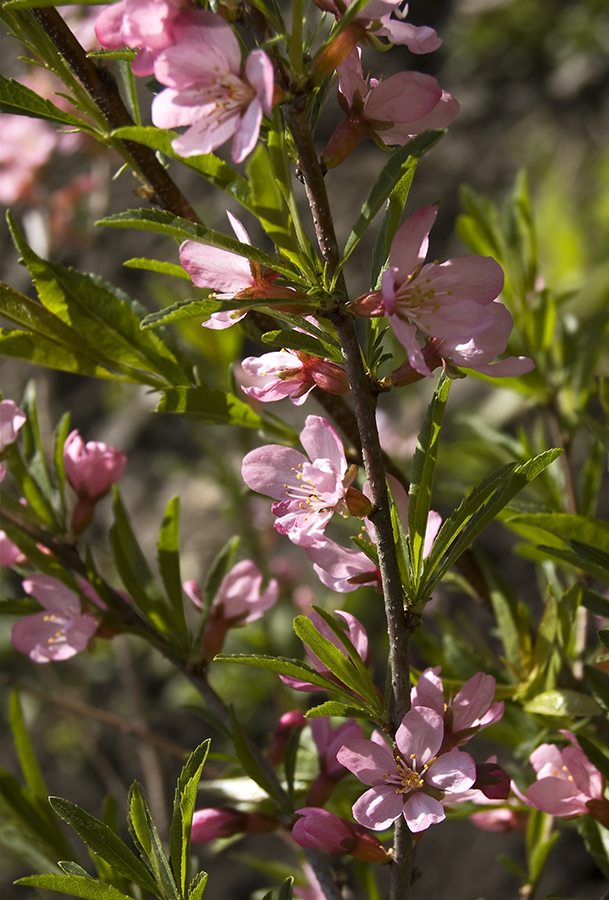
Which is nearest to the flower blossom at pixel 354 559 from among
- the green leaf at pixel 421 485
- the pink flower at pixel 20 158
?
the green leaf at pixel 421 485

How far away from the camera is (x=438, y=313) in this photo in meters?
0.41

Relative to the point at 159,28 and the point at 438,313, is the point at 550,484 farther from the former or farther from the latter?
the point at 159,28

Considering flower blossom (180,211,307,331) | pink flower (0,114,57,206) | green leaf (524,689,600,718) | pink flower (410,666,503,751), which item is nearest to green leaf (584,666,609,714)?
green leaf (524,689,600,718)

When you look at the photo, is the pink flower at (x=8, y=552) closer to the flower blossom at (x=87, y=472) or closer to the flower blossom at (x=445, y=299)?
the flower blossom at (x=87, y=472)

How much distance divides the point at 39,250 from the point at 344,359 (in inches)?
48.3

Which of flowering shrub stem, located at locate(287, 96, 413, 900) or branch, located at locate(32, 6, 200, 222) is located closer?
flowering shrub stem, located at locate(287, 96, 413, 900)

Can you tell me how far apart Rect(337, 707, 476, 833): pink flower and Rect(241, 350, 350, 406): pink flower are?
0.19m

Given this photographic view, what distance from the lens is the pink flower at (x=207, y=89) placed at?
36 cm

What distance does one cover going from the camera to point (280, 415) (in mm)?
2758

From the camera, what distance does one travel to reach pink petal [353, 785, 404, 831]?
439mm

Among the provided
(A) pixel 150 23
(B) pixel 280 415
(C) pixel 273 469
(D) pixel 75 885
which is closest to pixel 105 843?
(D) pixel 75 885

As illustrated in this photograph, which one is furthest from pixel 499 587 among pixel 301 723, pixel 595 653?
pixel 301 723

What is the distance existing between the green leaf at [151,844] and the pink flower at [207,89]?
1.26ft

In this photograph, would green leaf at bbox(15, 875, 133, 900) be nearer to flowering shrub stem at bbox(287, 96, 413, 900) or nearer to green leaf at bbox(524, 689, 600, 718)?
flowering shrub stem at bbox(287, 96, 413, 900)
